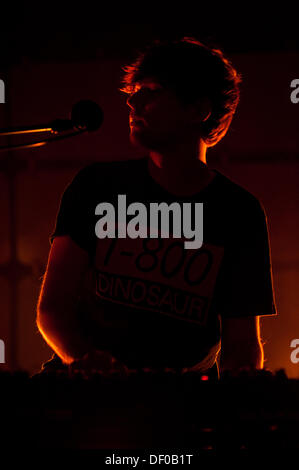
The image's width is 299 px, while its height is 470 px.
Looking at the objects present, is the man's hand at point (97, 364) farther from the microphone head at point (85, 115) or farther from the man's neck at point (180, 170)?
the man's neck at point (180, 170)

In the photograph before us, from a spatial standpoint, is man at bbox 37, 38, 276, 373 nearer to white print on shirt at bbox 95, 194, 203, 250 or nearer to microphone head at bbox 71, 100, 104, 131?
white print on shirt at bbox 95, 194, 203, 250

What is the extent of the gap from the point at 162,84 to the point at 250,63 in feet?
7.16

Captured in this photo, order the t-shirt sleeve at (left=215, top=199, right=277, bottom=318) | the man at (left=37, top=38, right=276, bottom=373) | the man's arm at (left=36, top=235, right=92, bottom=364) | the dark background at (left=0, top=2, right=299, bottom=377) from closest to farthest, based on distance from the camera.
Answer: the man's arm at (left=36, top=235, right=92, bottom=364) < the man at (left=37, top=38, right=276, bottom=373) < the t-shirt sleeve at (left=215, top=199, right=277, bottom=318) < the dark background at (left=0, top=2, right=299, bottom=377)

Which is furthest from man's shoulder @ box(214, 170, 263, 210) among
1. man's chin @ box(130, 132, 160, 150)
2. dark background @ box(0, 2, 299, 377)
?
dark background @ box(0, 2, 299, 377)

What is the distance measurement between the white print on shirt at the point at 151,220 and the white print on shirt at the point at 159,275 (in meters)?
0.02

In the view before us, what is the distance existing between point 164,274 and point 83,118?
2.05ft

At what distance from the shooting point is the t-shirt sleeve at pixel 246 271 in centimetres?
163

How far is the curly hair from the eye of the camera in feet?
5.22

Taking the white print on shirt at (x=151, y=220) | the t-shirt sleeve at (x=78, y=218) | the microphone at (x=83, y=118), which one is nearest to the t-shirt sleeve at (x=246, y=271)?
the white print on shirt at (x=151, y=220)

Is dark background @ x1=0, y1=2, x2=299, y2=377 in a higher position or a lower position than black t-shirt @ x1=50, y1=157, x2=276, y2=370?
higher

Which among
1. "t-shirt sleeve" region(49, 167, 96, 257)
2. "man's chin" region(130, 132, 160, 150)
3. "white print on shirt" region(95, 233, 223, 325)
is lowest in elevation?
"white print on shirt" region(95, 233, 223, 325)

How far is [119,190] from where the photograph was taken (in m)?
1.69

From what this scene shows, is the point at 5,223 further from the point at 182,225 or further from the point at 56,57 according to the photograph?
the point at 182,225
